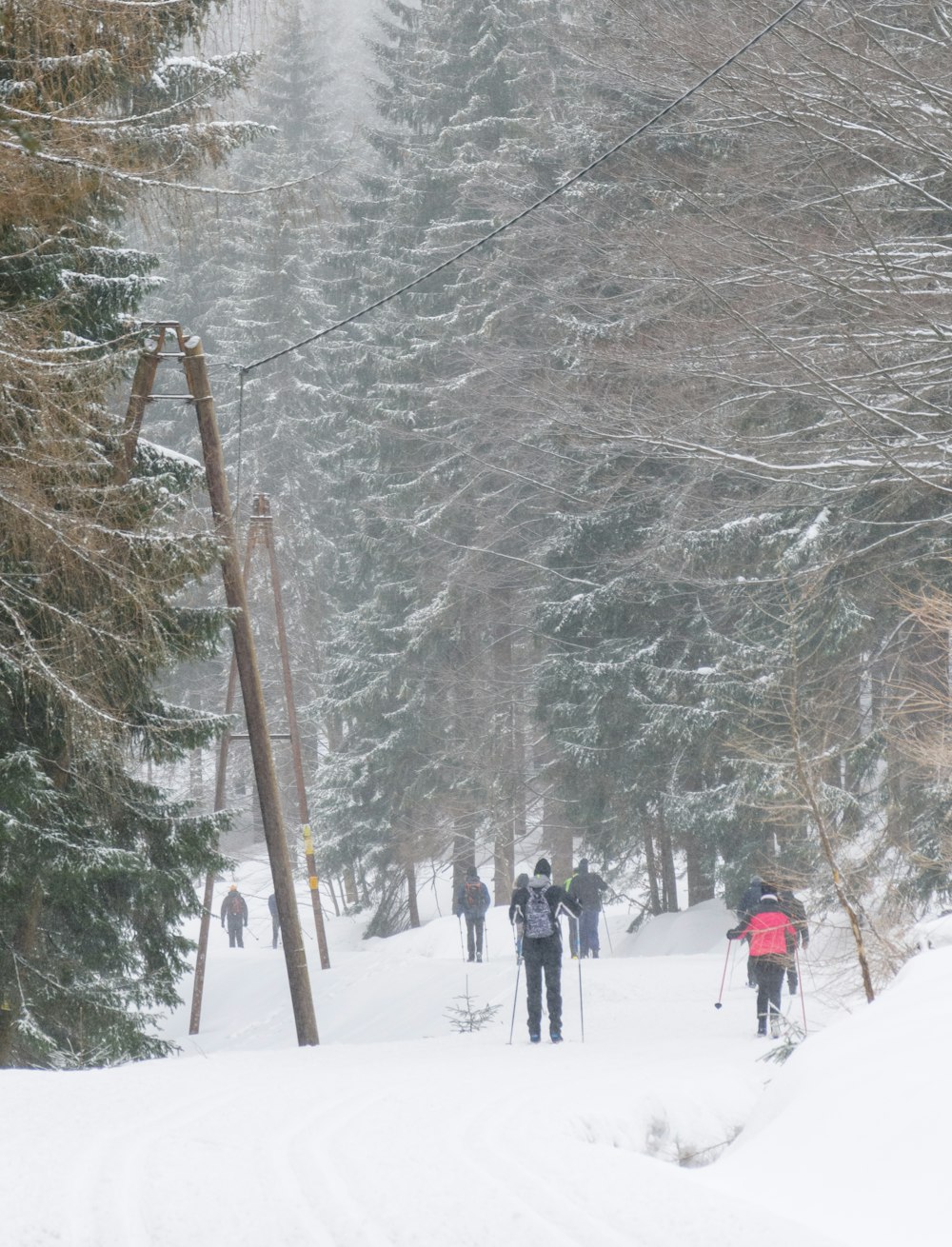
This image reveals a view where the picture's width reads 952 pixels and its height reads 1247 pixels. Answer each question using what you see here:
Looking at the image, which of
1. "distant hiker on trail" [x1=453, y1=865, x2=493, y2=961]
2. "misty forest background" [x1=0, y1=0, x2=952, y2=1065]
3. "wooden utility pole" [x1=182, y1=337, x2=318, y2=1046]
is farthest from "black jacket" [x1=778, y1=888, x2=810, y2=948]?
"distant hiker on trail" [x1=453, y1=865, x2=493, y2=961]

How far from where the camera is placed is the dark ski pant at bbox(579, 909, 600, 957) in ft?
74.7

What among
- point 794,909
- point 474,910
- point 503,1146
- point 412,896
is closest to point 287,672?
point 474,910

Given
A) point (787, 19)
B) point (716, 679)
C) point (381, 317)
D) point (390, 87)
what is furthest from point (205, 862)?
point (390, 87)

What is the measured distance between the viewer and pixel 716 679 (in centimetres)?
2081

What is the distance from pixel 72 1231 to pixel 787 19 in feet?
39.1

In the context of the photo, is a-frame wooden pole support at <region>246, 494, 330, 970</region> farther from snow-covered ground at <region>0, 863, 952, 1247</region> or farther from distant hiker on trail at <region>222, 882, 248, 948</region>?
snow-covered ground at <region>0, 863, 952, 1247</region>

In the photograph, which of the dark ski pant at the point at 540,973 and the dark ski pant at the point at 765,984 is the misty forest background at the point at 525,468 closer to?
the dark ski pant at the point at 765,984

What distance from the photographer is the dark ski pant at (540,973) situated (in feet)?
40.9

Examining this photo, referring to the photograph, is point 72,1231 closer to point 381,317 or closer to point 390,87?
point 381,317

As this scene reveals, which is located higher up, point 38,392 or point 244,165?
point 244,165

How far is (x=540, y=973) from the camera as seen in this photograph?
1246 centimetres

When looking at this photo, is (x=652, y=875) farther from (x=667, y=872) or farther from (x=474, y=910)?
(x=474, y=910)

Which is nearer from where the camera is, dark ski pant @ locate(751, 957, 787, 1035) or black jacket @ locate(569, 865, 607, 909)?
dark ski pant @ locate(751, 957, 787, 1035)

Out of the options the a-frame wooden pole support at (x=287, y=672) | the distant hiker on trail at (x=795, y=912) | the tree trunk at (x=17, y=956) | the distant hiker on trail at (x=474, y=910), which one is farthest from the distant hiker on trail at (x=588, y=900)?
the tree trunk at (x=17, y=956)
